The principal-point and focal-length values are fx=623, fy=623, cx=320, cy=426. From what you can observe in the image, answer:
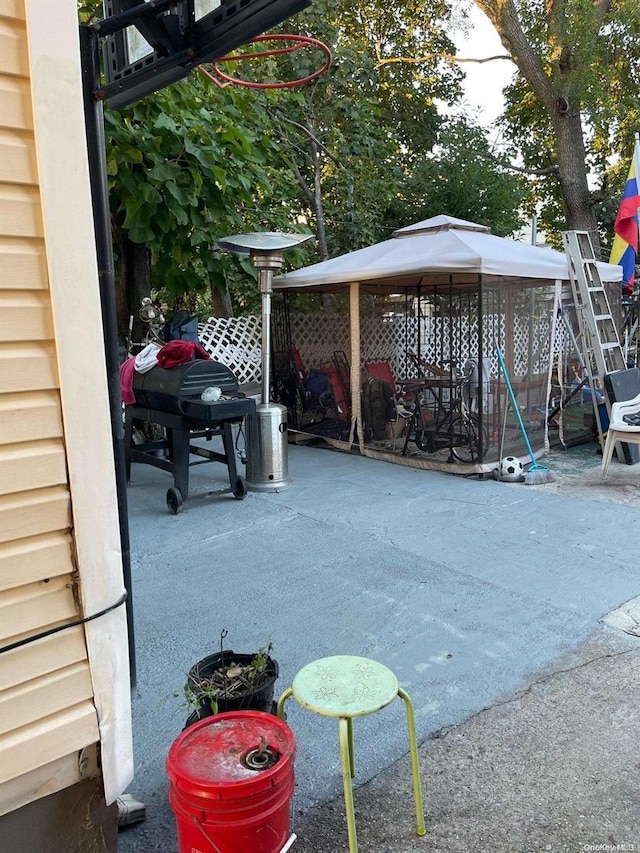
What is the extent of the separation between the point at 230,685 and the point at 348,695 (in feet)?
1.47

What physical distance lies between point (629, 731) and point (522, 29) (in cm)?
1225

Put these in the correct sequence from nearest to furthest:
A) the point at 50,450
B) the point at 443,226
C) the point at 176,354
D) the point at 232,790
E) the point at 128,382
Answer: the point at 232,790
the point at 50,450
the point at 176,354
the point at 128,382
the point at 443,226

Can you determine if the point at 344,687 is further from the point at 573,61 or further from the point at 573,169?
the point at 573,61

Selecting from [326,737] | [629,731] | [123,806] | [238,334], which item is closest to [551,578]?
[629,731]

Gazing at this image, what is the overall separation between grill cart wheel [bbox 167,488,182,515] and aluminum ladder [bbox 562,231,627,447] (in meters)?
4.19

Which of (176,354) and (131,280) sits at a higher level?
(131,280)

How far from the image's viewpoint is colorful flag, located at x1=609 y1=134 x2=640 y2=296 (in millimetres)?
6516

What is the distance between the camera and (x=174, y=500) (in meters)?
4.84

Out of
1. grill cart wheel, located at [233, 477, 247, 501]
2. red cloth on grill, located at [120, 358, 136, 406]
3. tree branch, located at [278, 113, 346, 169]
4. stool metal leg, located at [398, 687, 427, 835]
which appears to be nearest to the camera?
stool metal leg, located at [398, 687, 427, 835]

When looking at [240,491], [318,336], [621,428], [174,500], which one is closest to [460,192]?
[318,336]

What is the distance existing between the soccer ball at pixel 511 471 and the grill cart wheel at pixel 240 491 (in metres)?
2.33

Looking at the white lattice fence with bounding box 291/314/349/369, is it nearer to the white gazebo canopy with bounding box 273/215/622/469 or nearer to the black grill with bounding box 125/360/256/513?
the white gazebo canopy with bounding box 273/215/622/469

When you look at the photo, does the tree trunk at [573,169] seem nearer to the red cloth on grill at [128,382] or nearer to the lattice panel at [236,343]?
the lattice panel at [236,343]

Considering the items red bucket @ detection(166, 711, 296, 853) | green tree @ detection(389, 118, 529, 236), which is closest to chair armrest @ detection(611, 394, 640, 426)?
red bucket @ detection(166, 711, 296, 853)
